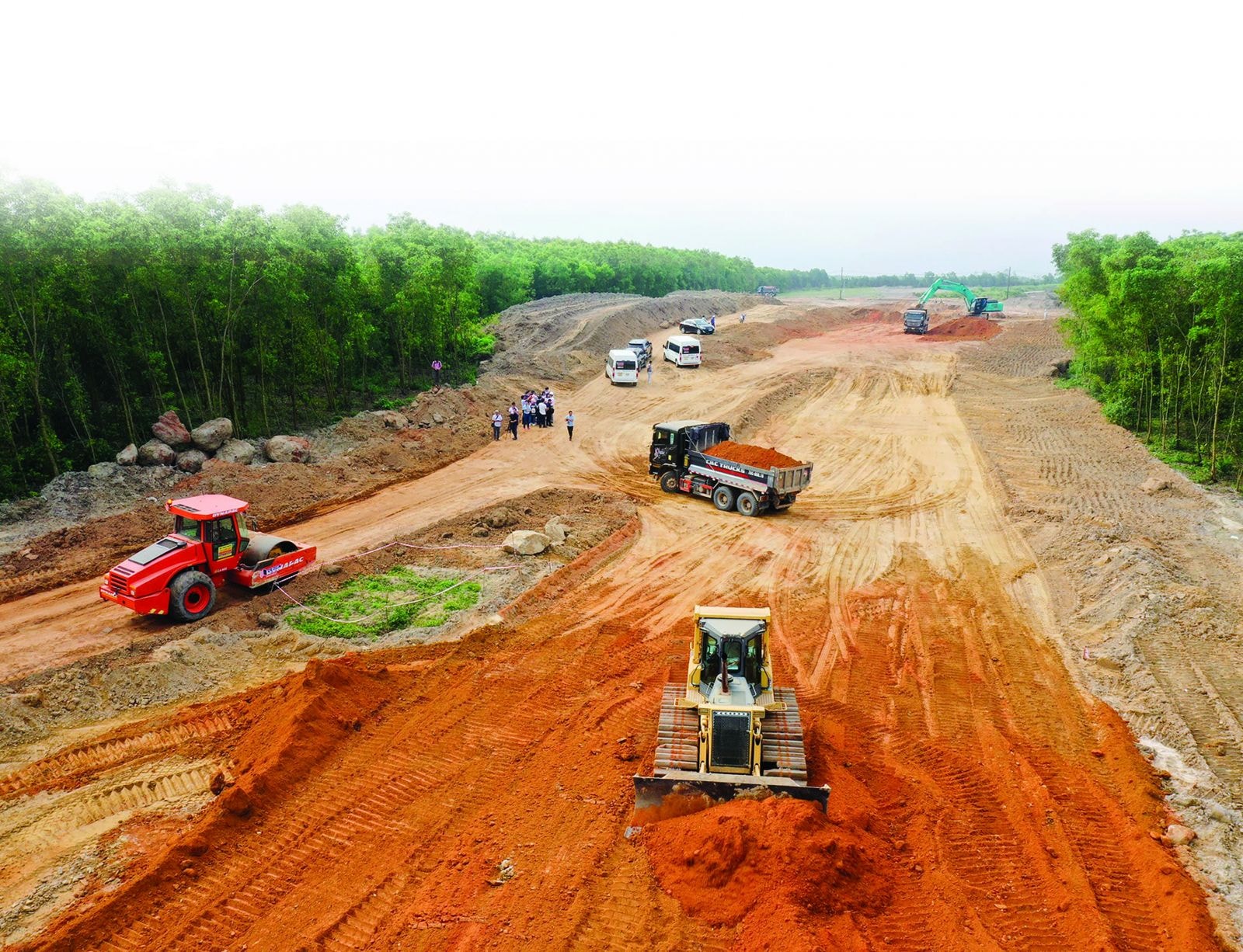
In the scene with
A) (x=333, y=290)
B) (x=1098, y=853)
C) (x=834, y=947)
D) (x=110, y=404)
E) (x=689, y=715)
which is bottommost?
(x=1098, y=853)

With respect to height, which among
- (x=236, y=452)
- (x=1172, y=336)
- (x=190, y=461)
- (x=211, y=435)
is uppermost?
(x=1172, y=336)

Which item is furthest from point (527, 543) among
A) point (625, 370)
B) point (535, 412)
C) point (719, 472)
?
point (625, 370)

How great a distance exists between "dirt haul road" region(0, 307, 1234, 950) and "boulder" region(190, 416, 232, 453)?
807cm

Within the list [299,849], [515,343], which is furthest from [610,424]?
[299,849]

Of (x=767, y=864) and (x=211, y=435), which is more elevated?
(x=211, y=435)

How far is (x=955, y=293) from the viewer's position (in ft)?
275

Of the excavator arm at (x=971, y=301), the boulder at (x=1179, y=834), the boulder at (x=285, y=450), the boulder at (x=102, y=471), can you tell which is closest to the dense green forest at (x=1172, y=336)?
the boulder at (x=1179, y=834)

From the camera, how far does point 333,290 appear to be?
27.8 metres

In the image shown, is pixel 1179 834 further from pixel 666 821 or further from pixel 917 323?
pixel 917 323

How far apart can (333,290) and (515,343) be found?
2022 centimetres

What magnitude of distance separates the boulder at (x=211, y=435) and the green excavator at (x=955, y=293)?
55.8m

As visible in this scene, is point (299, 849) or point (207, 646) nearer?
point (299, 849)

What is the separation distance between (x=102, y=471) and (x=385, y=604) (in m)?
11.7

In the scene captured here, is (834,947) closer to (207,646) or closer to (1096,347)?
(207,646)
